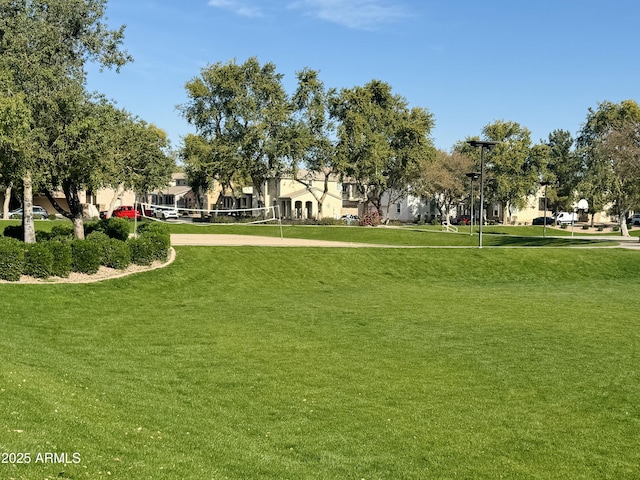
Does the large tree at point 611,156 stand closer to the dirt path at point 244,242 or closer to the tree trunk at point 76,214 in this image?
the dirt path at point 244,242

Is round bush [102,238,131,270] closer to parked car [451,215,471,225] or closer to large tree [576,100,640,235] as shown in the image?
large tree [576,100,640,235]

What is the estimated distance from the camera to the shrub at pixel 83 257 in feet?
65.7

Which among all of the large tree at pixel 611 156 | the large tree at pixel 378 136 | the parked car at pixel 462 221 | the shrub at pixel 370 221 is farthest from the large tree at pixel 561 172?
the shrub at pixel 370 221

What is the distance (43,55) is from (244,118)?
3884 cm

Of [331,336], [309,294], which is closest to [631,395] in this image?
[331,336]

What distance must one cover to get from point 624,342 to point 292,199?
6730cm

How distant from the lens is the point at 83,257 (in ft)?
65.9

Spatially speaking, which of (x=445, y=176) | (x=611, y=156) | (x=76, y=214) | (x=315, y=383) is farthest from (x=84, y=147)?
(x=445, y=176)

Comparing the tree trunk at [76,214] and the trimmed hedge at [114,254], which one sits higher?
the tree trunk at [76,214]

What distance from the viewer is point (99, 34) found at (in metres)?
25.9

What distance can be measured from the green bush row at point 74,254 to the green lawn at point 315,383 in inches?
42.6

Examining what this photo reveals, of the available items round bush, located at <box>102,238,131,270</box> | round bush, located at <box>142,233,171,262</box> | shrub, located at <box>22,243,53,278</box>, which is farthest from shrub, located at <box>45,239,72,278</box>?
round bush, located at <box>142,233,171,262</box>

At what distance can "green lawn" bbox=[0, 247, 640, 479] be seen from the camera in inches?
255

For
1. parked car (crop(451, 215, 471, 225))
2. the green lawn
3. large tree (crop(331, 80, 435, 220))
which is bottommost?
the green lawn
